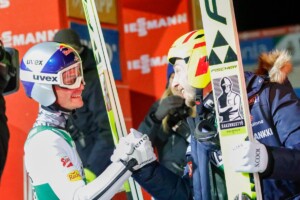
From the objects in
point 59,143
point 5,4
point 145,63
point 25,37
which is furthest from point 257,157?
point 145,63

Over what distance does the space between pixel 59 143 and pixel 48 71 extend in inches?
16.3

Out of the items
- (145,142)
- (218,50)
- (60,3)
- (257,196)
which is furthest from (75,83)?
(60,3)

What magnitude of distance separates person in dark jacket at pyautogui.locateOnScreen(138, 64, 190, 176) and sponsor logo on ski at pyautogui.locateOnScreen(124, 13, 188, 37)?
2.33m

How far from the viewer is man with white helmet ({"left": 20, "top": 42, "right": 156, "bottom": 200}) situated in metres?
3.84

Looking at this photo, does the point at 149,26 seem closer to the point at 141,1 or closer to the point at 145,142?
the point at 141,1

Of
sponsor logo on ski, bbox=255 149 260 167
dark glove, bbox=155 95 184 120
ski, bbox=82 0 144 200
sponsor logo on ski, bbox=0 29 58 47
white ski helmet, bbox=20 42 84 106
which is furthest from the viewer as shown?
sponsor logo on ski, bbox=0 29 58 47

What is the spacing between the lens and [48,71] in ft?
13.6

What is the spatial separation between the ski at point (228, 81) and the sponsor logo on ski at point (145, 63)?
Answer: 4691mm

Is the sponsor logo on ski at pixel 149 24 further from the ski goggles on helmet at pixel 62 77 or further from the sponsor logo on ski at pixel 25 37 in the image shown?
the ski goggles on helmet at pixel 62 77

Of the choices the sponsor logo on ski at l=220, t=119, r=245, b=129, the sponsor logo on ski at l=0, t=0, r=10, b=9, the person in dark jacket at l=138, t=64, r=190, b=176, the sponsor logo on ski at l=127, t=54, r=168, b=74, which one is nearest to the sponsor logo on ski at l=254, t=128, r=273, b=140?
the sponsor logo on ski at l=220, t=119, r=245, b=129

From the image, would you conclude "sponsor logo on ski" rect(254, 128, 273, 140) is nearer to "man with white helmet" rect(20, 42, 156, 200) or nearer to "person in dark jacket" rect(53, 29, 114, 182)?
"man with white helmet" rect(20, 42, 156, 200)

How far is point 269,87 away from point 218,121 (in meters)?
0.32

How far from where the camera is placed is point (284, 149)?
3508 millimetres

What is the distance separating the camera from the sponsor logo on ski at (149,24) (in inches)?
322
